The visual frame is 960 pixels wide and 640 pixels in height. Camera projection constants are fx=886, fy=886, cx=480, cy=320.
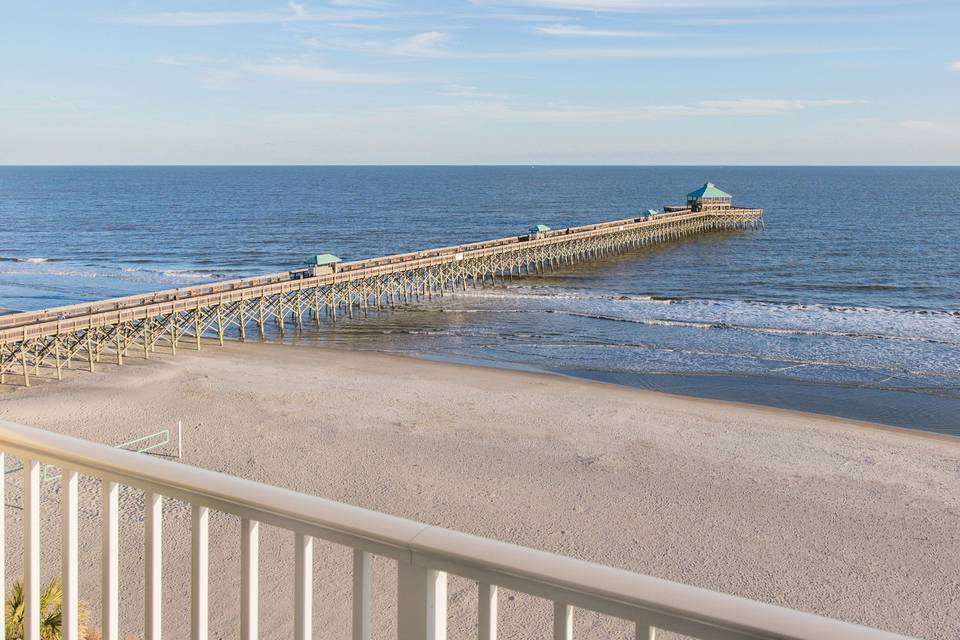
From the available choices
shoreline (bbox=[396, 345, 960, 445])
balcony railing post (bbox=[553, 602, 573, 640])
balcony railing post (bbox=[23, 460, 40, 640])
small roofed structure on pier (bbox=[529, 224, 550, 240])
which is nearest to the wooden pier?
small roofed structure on pier (bbox=[529, 224, 550, 240])

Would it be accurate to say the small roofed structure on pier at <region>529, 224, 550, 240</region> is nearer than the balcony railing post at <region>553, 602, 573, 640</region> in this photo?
No

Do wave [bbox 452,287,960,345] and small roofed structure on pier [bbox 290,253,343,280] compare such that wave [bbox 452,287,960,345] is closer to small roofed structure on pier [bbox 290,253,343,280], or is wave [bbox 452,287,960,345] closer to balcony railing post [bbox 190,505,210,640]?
small roofed structure on pier [bbox 290,253,343,280]

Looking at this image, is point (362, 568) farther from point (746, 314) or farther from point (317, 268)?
point (746, 314)

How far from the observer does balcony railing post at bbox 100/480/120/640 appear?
8.38 ft

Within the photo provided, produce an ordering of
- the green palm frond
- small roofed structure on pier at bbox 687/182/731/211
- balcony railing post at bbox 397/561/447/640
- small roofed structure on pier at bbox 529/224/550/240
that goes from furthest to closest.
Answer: small roofed structure on pier at bbox 687/182/731/211 < small roofed structure on pier at bbox 529/224/550/240 < the green palm frond < balcony railing post at bbox 397/561/447/640

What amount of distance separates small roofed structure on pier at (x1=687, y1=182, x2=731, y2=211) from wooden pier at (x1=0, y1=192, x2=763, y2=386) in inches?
544

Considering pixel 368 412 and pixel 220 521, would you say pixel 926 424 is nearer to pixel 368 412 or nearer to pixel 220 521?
pixel 368 412

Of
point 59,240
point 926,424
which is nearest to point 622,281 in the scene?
point 926,424

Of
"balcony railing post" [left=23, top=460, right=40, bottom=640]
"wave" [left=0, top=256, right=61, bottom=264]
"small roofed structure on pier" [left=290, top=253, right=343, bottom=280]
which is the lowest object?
"wave" [left=0, top=256, right=61, bottom=264]

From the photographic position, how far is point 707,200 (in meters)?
79.2

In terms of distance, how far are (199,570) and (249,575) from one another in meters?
0.17

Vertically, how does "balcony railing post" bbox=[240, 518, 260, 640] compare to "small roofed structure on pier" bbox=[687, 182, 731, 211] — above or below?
below

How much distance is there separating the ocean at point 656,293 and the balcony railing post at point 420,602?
2430 centimetres

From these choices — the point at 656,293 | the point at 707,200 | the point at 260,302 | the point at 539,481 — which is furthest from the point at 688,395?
the point at 707,200
